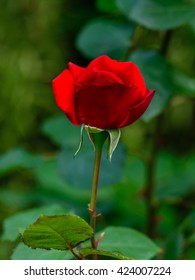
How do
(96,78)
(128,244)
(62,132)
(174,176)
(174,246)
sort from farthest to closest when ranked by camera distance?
1. (174,176)
2. (62,132)
3. (174,246)
4. (128,244)
5. (96,78)

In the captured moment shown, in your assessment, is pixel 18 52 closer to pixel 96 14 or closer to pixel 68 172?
pixel 96 14

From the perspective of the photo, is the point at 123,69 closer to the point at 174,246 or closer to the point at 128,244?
the point at 128,244

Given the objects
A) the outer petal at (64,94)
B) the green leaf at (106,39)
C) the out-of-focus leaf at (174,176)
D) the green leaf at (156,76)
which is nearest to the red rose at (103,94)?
the outer petal at (64,94)

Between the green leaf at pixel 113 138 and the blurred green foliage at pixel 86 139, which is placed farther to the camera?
the blurred green foliage at pixel 86 139

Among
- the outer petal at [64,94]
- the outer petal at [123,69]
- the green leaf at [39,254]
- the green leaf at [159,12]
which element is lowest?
the green leaf at [39,254]

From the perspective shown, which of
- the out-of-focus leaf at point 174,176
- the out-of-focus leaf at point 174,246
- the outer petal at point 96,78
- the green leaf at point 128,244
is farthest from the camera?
the out-of-focus leaf at point 174,176

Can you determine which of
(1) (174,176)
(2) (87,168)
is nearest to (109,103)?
(2) (87,168)

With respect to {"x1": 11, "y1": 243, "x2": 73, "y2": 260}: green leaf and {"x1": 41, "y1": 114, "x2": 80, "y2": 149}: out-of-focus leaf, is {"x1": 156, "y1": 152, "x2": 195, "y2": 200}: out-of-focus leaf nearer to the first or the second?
{"x1": 41, "y1": 114, "x2": 80, "y2": 149}: out-of-focus leaf

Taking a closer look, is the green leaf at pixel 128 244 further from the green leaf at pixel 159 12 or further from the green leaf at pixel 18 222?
the green leaf at pixel 159 12
